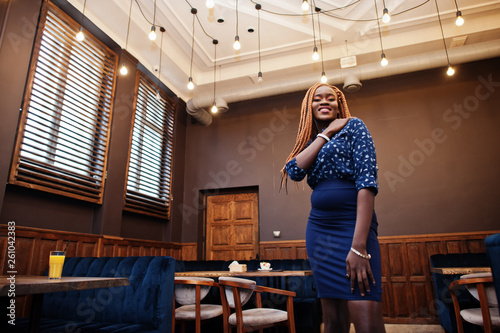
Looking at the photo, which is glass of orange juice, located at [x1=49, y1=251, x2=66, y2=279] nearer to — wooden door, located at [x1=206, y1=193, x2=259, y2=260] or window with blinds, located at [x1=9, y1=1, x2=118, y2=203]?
→ window with blinds, located at [x1=9, y1=1, x2=118, y2=203]

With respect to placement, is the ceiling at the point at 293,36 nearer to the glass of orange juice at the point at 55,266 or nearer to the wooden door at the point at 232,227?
the wooden door at the point at 232,227

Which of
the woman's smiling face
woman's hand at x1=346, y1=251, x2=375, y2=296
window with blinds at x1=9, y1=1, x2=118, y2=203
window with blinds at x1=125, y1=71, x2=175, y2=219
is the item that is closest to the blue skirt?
woman's hand at x1=346, y1=251, x2=375, y2=296

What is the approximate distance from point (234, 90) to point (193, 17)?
4.94ft

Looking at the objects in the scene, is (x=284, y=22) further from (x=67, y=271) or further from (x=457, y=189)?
(x=67, y=271)

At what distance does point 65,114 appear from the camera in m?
4.18

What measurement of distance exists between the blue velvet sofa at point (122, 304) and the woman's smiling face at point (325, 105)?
1.43m

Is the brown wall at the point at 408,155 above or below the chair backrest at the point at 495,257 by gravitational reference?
above

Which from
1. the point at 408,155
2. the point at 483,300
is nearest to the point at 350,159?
the point at 483,300

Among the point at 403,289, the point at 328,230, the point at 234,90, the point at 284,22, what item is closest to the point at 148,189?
the point at 234,90

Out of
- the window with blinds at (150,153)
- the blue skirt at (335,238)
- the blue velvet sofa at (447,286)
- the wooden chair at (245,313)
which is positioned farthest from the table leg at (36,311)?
the window with blinds at (150,153)

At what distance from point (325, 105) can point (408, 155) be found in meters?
5.04

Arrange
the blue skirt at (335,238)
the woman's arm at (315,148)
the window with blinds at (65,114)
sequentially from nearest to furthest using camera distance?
the blue skirt at (335,238), the woman's arm at (315,148), the window with blinds at (65,114)

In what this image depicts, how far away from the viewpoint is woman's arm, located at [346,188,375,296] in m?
0.99

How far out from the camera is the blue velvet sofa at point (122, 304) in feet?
6.81
